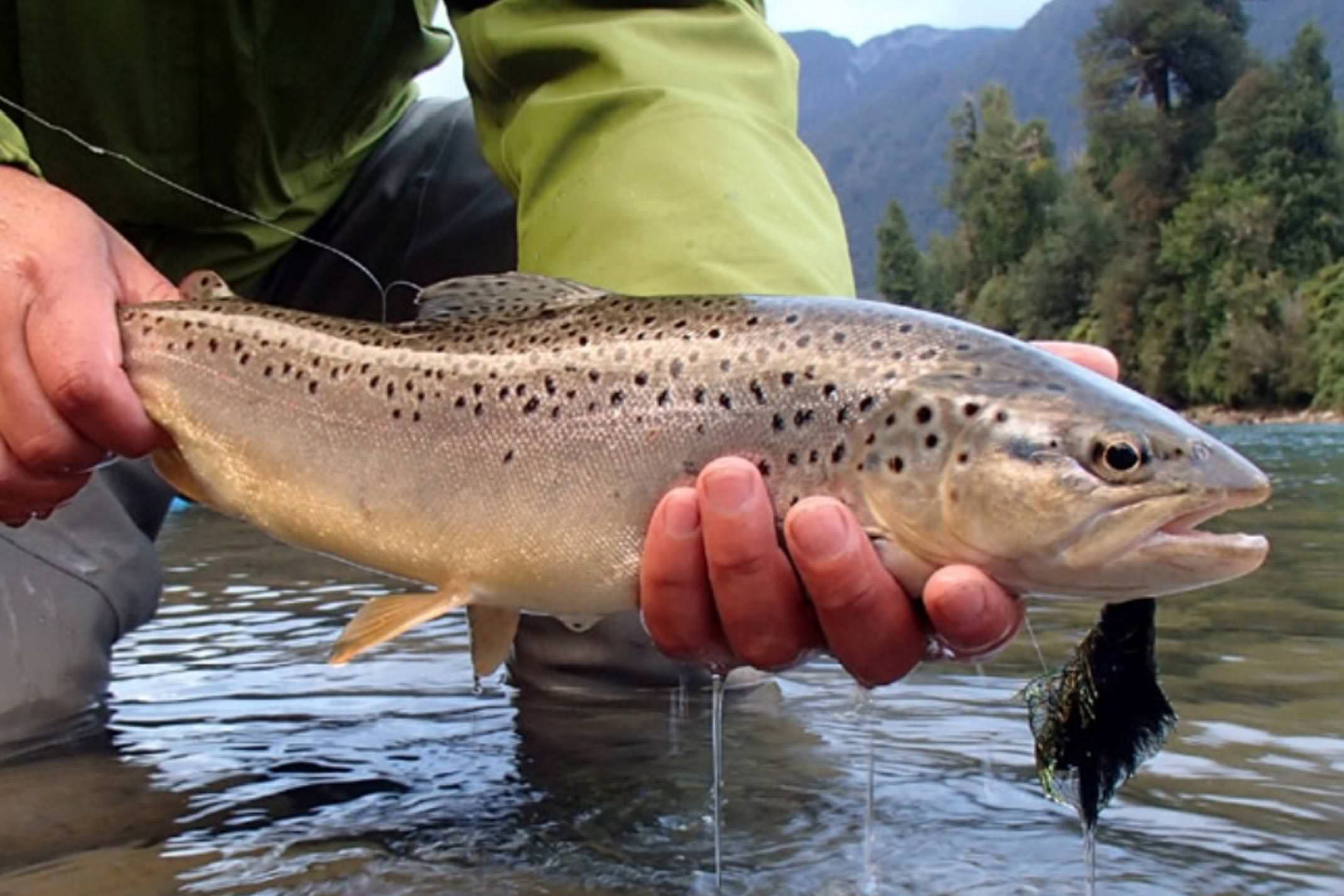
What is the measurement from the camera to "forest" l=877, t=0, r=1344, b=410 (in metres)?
42.3

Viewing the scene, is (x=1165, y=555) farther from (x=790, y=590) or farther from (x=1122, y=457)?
(x=790, y=590)

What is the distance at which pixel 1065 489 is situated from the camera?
1.82 meters

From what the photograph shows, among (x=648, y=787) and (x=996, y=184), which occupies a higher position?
(x=996, y=184)

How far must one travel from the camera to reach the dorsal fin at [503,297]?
7.51ft

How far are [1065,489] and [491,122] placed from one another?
166 cm

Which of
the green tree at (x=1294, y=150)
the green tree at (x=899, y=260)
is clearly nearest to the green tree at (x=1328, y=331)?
the green tree at (x=1294, y=150)

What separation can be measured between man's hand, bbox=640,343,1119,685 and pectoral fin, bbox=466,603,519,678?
15.5 inches

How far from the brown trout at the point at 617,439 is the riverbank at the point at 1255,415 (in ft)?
123

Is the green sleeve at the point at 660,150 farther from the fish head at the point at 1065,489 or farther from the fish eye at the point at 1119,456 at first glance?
the fish eye at the point at 1119,456

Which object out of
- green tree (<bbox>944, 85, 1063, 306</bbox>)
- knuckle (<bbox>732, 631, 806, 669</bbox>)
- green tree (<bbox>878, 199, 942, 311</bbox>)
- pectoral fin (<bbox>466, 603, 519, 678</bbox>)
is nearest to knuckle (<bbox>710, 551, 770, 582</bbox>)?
knuckle (<bbox>732, 631, 806, 669</bbox>)

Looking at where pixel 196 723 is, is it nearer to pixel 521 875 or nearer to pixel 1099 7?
pixel 521 875

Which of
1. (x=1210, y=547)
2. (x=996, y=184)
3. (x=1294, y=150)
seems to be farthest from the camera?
(x=996, y=184)

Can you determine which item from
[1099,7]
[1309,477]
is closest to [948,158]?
[1099,7]

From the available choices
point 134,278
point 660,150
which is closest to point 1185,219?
point 660,150
